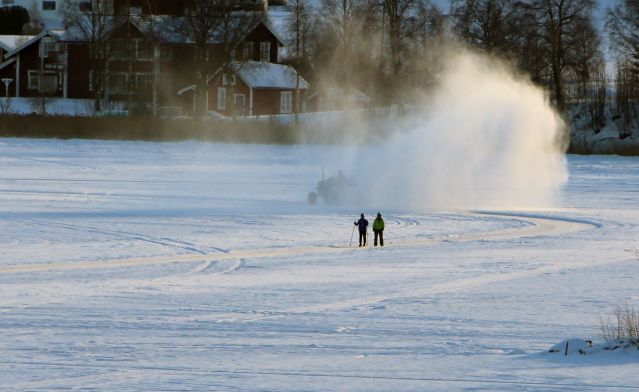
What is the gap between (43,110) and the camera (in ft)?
240

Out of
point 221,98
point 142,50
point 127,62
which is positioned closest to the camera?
point 221,98

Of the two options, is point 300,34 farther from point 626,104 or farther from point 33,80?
point 626,104

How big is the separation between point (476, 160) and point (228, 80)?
37.1m

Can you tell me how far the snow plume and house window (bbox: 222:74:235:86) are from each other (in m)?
29.2

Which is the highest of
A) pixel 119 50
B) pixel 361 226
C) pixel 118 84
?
pixel 119 50

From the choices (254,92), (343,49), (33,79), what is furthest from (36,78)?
(343,49)

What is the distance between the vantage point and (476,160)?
4484 centimetres

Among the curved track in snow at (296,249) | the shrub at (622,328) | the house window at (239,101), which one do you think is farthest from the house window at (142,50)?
the shrub at (622,328)

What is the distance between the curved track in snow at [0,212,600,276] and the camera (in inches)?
944

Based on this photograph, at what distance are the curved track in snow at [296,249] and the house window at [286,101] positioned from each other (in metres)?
47.9

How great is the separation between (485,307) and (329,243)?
961 cm

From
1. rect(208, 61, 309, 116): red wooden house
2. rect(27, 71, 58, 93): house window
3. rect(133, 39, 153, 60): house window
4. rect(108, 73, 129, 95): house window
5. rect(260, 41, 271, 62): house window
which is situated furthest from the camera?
rect(260, 41, 271, 62): house window

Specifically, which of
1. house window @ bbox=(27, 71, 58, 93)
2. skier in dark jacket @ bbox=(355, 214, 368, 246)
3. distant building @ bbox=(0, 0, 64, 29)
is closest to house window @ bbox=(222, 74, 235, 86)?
house window @ bbox=(27, 71, 58, 93)

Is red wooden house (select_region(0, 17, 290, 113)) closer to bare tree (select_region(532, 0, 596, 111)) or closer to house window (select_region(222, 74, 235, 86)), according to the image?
house window (select_region(222, 74, 235, 86))
